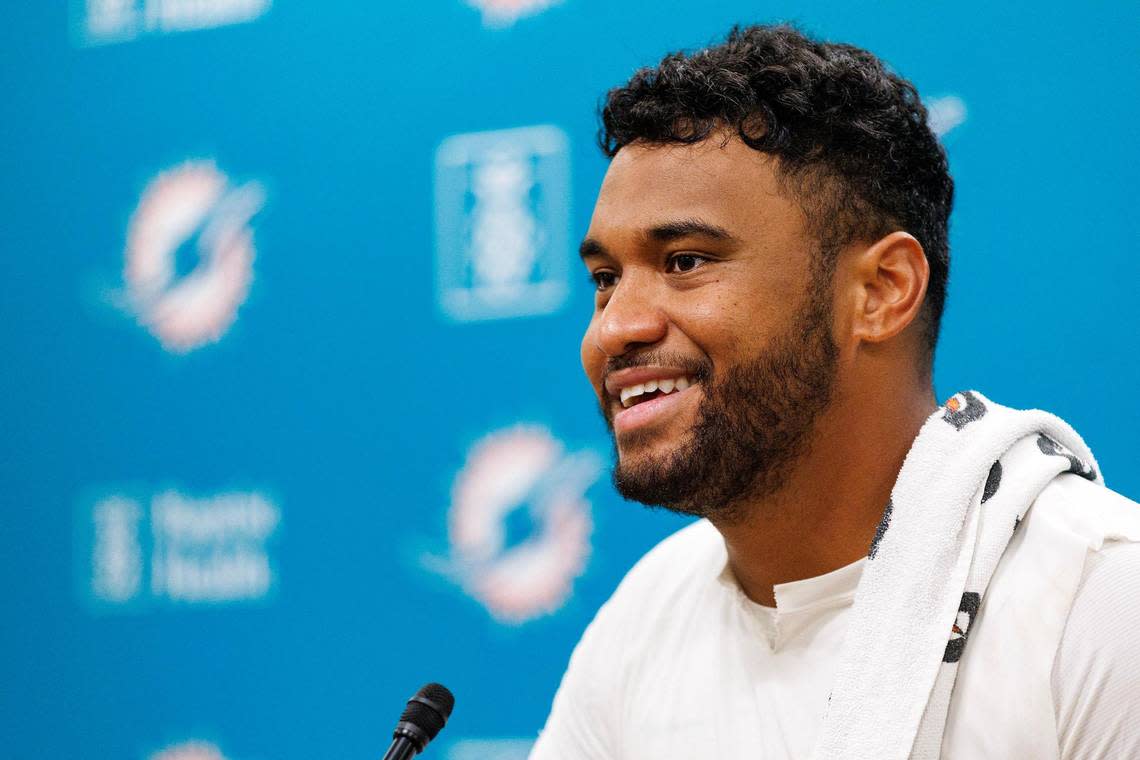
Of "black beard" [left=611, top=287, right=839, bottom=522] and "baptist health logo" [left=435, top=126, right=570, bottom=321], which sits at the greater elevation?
"baptist health logo" [left=435, top=126, right=570, bottom=321]

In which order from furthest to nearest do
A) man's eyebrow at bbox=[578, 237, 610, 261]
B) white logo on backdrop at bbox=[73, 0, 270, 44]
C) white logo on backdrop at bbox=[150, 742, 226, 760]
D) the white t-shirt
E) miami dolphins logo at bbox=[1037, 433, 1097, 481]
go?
white logo on backdrop at bbox=[73, 0, 270, 44] → white logo on backdrop at bbox=[150, 742, 226, 760] → man's eyebrow at bbox=[578, 237, 610, 261] → miami dolphins logo at bbox=[1037, 433, 1097, 481] → the white t-shirt

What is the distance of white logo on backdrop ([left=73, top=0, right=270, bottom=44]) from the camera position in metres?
1.80

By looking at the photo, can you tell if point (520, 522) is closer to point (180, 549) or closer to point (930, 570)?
point (180, 549)

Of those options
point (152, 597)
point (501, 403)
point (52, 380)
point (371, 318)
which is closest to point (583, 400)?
point (501, 403)

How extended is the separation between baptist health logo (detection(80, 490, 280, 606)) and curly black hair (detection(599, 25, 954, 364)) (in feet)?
2.86

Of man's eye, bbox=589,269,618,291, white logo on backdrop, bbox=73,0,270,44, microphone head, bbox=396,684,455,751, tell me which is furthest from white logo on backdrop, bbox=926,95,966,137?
white logo on backdrop, bbox=73,0,270,44

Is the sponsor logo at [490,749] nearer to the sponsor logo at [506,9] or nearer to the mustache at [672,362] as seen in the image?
the mustache at [672,362]

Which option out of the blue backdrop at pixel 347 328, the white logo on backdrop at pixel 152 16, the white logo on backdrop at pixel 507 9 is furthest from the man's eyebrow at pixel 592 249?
the white logo on backdrop at pixel 152 16

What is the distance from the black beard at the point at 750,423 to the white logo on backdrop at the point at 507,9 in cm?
78

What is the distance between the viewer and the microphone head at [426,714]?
97 cm

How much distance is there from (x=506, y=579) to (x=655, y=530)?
0.68ft

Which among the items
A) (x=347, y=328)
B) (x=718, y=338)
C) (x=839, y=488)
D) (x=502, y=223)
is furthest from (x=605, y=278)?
(x=347, y=328)

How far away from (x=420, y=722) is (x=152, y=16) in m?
1.31

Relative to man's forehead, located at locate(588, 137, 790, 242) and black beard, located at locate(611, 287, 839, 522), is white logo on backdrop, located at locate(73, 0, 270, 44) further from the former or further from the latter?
black beard, located at locate(611, 287, 839, 522)
